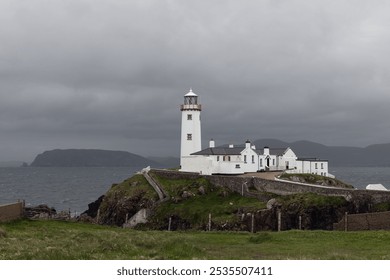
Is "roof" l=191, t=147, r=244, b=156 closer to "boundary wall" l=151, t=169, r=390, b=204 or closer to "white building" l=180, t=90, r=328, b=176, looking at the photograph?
"white building" l=180, t=90, r=328, b=176

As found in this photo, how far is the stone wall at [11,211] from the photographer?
41094mm

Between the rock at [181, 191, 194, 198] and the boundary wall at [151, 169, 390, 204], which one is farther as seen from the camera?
the rock at [181, 191, 194, 198]

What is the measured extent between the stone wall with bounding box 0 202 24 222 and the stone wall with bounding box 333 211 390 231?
2698cm

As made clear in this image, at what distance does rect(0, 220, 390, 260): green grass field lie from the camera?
73.4 feet

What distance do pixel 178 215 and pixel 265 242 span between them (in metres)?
33.1

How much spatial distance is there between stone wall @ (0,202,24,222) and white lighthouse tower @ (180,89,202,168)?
4678 centimetres

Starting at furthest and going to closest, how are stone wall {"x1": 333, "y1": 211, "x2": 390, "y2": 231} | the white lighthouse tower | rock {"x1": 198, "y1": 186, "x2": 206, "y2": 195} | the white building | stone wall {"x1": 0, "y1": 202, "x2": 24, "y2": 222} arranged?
the white lighthouse tower < the white building < rock {"x1": 198, "y1": 186, "x2": 206, "y2": 195} < stone wall {"x1": 333, "y1": 211, "x2": 390, "y2": 231} < stone wall {"x1": 0, "y1": 202, "x2": 24, "y2": 222}

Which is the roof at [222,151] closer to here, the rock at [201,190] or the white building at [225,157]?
the white building at [225,157]

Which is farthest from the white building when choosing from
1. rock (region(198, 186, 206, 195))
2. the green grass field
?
the green grass field

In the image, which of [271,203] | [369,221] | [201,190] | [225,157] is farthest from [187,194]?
[369,221]

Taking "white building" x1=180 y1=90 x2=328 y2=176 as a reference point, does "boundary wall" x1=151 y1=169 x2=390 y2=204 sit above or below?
below

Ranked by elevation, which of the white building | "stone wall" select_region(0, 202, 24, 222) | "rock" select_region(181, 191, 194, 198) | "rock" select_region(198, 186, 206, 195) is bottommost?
"stone wall" select_region(0, 202, 24, 222)

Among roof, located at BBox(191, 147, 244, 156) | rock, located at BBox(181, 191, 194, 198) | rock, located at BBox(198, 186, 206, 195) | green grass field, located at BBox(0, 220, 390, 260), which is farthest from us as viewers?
roof, located at BBox(191, 147, 244, 156)

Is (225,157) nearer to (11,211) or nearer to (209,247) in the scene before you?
(11,211)
